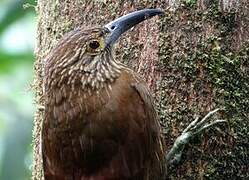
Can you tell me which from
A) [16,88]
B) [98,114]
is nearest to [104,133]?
[98,114]

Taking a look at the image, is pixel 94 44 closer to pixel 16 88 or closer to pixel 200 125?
pixel 200 125

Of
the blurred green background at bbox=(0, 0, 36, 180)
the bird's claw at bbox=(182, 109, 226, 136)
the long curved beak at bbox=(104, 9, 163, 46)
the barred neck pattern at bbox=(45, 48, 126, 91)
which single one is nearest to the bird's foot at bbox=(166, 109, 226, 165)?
the bird's claw at bbox=(182, 109, 226, 136)

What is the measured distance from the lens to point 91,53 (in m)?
3.80

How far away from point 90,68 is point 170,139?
50cm

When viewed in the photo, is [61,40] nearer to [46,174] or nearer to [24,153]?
[46,174]

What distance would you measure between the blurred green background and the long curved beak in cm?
86

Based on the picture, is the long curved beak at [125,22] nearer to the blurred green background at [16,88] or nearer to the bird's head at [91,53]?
the bird's head at [91,53]

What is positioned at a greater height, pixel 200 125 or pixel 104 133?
pixel 104 133

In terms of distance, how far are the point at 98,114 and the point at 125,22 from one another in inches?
Answer: 17.3

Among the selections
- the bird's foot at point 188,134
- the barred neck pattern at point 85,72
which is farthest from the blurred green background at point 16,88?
the bird's foot at point 188,134

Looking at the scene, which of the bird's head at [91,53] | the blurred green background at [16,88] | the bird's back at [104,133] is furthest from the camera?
the blurred green background at [16,88]

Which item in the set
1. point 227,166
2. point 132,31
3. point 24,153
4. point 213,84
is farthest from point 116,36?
point 24,153

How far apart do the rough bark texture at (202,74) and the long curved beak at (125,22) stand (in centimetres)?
15

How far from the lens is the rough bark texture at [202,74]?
3.83m
